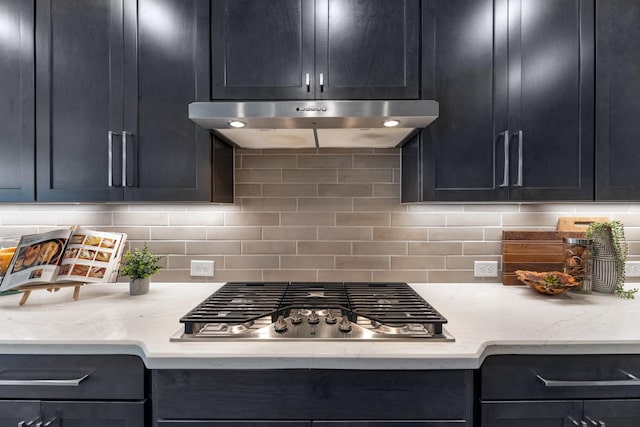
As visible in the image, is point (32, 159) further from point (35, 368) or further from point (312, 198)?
point (312, 198)

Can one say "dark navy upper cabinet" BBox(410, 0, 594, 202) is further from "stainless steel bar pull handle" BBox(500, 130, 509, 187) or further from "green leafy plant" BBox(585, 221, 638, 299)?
"green leafy plant" BBox(585, 221, 638, 299)

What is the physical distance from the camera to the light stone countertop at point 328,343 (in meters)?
0.96

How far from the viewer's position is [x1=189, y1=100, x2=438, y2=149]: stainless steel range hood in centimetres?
120

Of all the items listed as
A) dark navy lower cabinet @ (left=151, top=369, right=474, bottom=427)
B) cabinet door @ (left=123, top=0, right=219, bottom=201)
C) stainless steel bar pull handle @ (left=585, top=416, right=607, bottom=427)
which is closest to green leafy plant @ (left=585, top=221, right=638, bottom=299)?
stainless steel bar pull handle @ (left=585, top=416, right=607, bottom=427)

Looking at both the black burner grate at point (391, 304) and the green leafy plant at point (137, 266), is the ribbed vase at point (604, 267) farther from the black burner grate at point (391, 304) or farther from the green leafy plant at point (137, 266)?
the green leafy plant at point (137, 266)

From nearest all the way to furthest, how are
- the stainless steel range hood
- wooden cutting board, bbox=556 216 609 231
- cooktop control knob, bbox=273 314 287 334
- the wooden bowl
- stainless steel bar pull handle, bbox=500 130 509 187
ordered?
cooktop control knob, bbox=273 314 287 334, the stainless steel range hood, stainless steel bar pull handle, bbox=500 130 509 187, the wooden bowl, wooden cutting board, bbox=556 216 609 231

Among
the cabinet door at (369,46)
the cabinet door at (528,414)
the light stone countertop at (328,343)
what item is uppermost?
the cabinet door at (369,46)

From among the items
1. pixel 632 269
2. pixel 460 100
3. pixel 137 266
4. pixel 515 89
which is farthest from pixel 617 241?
pixel 137 266

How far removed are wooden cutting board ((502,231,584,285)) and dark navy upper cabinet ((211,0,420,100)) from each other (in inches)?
37.4

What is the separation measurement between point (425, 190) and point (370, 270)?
57cm

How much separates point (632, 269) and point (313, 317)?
1.73 metres

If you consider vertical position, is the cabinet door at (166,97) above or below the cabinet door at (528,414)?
above

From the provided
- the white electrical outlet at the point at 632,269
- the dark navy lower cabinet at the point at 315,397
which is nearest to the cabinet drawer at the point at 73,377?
the dark navy lower cabinet at the point at 315,397

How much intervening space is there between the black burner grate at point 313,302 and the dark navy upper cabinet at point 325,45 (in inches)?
32.9
